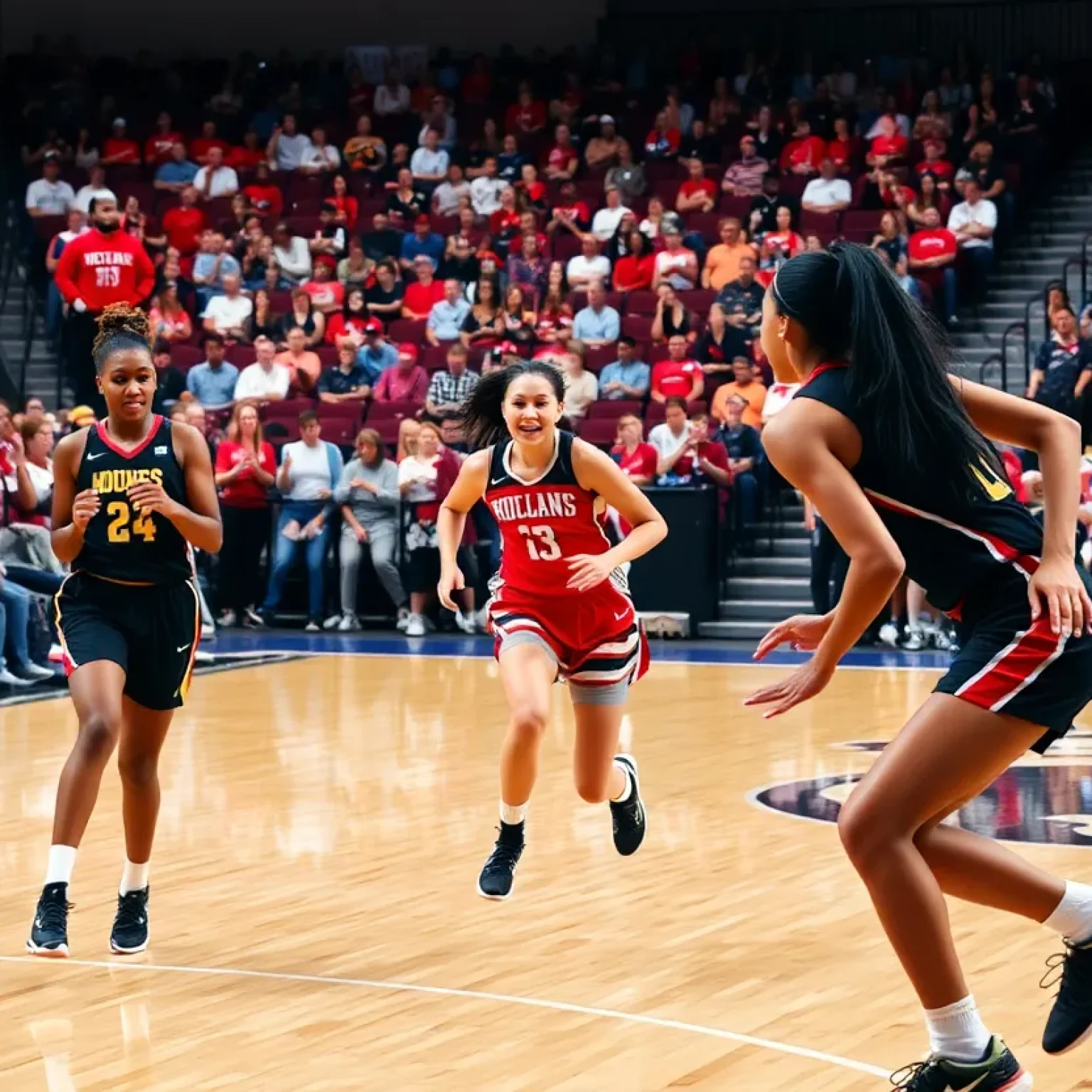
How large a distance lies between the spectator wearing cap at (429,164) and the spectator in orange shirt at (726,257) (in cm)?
377

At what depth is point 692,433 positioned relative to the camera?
14.2 m

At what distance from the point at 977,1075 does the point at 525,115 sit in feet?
54.9

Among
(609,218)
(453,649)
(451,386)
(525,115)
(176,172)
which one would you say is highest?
(525,115)

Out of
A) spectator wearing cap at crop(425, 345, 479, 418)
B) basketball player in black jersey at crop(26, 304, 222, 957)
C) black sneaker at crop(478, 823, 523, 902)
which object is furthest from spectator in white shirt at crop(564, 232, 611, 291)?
basketball player in black jersey at crop(26, 304, 222, 957)

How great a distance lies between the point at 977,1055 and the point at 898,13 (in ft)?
60.5

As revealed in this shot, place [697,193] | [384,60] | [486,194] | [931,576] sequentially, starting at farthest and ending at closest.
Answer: [384,60], [486,194], [697,193], [931,576]

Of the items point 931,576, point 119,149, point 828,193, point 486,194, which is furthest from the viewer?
point 119,149

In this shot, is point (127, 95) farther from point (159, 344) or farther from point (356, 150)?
point (159, 344)

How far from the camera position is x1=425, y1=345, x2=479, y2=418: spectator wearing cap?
15.3 m

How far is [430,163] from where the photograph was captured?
62.7ft

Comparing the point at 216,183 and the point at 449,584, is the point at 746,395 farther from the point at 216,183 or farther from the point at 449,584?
the point at 449,584

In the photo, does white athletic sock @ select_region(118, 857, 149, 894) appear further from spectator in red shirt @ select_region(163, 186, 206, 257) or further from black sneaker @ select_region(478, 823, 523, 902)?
spectator in red shirt @ select_region(163, 186, 206, 257)

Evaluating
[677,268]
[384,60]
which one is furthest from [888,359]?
[384,60]

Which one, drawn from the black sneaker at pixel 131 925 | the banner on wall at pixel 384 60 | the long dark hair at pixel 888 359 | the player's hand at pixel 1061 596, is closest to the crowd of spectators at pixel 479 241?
the banner on wall at pixel 384 60
